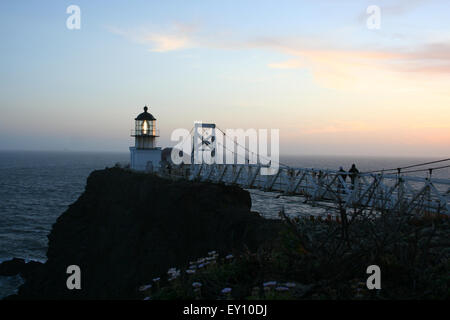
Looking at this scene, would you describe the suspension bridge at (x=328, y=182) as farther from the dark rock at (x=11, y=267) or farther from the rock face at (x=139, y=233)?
the dark rock at (x=11, y=267)

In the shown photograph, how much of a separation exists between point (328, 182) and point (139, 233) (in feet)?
41.3

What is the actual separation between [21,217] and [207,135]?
26.8m

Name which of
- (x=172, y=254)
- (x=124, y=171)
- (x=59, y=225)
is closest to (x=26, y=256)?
(x=59, y=225)

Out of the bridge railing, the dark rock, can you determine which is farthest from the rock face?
the dark rock

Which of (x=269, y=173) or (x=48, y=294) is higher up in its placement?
(x=269, y=173)

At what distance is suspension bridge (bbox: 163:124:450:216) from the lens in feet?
30.3

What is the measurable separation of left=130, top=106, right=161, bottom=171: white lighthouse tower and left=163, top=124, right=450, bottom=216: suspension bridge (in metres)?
7.37

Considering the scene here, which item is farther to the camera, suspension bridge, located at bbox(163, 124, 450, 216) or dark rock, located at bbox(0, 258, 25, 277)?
dark rock, located at bbox(0, 258, 25, 277)

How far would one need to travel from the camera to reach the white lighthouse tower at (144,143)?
3322cm

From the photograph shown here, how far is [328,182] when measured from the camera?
547 inches

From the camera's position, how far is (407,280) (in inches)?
210

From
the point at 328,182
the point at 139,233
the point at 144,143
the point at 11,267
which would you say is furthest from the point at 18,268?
the point at 328,182

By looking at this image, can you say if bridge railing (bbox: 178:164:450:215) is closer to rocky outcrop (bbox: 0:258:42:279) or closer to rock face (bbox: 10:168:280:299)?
rock face (bbox: 10:168:280:299)
